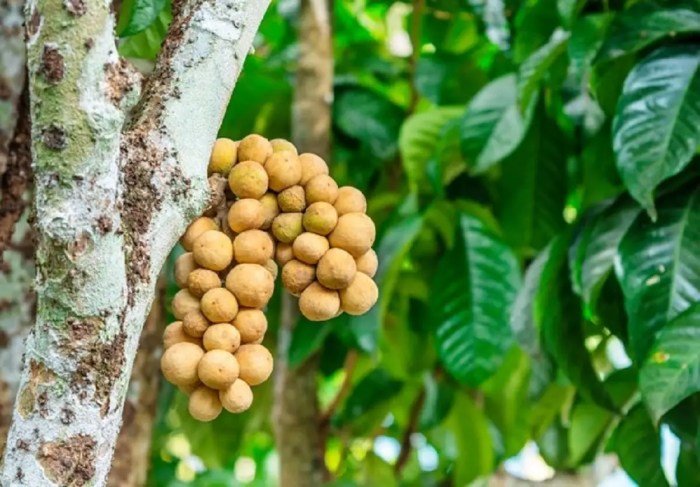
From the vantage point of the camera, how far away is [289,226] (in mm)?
630

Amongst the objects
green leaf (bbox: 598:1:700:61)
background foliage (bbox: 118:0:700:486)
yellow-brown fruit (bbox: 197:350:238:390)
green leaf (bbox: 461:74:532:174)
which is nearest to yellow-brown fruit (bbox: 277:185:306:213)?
yellow-brown fruit (bbox: 197:350:238:390)

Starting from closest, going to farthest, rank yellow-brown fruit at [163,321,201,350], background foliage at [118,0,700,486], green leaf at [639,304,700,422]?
1. yellow-brown fruit at [163,321,201,350]
2. green leaf at [639,304,700,422]
3. background foliage at [118,0,700,486]

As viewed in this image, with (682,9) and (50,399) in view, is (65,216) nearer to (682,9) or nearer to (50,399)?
(50,399)

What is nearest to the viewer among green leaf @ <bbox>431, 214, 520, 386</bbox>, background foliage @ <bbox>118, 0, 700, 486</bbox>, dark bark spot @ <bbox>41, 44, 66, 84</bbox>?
dark bark spot @ <bbox>41, 44, 66, 84</bbox>

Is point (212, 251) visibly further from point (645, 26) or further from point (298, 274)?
point (645, 26)

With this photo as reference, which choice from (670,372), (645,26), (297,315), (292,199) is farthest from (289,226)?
(297,315)

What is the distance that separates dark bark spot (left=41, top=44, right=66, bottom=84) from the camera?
51 centimetres

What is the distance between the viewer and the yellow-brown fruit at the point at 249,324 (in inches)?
23.6

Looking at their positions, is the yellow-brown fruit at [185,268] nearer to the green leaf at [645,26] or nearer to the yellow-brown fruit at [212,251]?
the yellow-brown fruit at [212,251]

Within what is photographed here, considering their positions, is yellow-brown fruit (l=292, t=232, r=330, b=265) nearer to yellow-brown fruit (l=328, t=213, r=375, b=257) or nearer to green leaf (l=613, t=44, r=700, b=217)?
yellow-brown fruit (l=328, t=213, r=375, b=257)

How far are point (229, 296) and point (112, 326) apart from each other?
8cm

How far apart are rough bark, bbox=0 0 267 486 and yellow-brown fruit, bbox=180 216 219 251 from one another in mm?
42

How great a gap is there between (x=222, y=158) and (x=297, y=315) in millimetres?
869

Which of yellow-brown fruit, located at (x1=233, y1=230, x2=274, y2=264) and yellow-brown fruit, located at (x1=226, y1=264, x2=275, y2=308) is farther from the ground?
yellow-brown fruit, located at (x1=233, y1=230, x2=274, y2=264)
